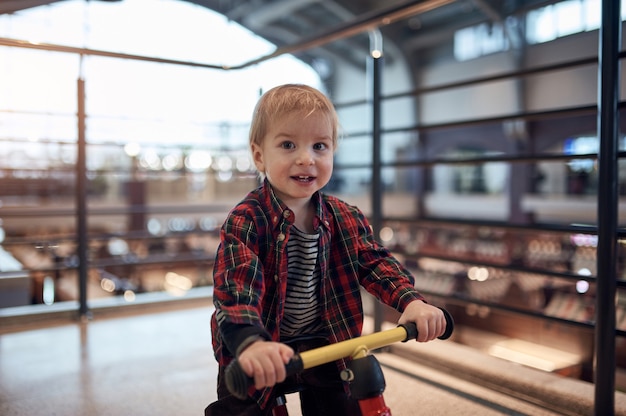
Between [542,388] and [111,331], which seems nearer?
[542,388]

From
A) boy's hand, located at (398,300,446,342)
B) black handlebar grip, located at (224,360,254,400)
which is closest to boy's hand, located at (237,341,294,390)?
black handlebar grip, located at (224,360,254,400)

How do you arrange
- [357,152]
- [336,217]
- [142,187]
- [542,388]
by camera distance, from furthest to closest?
[357,152], [142,187], [542,388], [336,217]

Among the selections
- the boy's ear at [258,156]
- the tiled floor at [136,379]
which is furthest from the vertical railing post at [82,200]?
the boy's ear at [258,156]

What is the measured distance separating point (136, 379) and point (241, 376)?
3.90 feet

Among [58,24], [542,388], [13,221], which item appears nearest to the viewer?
[542,388]

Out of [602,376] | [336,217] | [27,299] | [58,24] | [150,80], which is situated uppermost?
[58,24]

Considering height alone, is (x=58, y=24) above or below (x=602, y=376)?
above

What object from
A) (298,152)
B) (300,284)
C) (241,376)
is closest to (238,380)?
(241,376)

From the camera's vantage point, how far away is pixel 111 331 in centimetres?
232

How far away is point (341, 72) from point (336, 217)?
43.1 feet

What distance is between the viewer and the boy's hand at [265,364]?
0.75 meters

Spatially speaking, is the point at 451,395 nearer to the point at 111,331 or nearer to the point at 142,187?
the point at 111,331

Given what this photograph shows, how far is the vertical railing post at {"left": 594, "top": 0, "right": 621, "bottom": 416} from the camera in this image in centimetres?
135

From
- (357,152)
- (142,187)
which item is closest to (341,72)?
(357,152)
